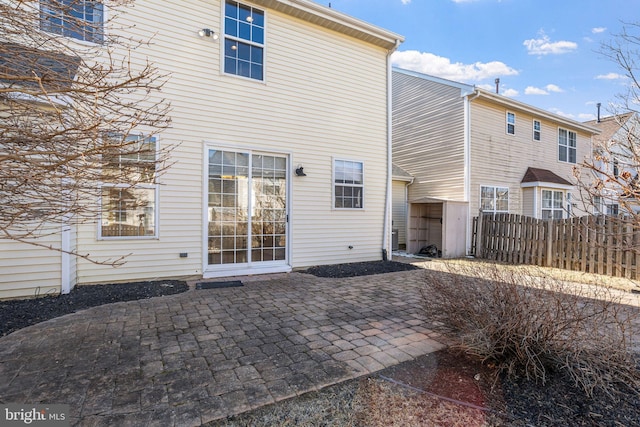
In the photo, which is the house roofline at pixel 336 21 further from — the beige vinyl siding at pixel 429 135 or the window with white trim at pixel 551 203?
the window with white trim at pixel 551 203

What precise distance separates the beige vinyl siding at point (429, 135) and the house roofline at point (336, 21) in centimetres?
444

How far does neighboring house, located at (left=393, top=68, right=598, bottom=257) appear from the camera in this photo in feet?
35.9

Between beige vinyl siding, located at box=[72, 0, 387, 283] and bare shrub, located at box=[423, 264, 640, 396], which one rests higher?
beige vinyl siding, located at box=[72, 0, 387, 283]

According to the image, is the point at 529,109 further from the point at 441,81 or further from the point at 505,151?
the point at 441,81

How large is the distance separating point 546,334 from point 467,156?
9.63m

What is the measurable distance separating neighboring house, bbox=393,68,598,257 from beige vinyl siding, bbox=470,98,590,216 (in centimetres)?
4

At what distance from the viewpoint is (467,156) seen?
1099 centimetres

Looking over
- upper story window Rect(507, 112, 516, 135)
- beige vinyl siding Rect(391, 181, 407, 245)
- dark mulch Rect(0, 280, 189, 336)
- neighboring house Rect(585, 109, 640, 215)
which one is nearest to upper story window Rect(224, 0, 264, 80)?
dark mulch Rect(0, 280, 189, 336)

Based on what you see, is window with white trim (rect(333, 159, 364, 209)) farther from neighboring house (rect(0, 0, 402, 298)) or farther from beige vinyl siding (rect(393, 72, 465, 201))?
beige vinyl siding (rect(393, 72, 465, 201))

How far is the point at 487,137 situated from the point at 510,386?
36.4ft

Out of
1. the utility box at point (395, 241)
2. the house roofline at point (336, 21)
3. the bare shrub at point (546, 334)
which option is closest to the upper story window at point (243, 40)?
the house roofline at point (336, 21)

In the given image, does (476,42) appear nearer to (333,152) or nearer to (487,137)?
(487,137)

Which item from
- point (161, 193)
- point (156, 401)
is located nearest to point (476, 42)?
point (161, 193)

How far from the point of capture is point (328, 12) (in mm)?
7160
